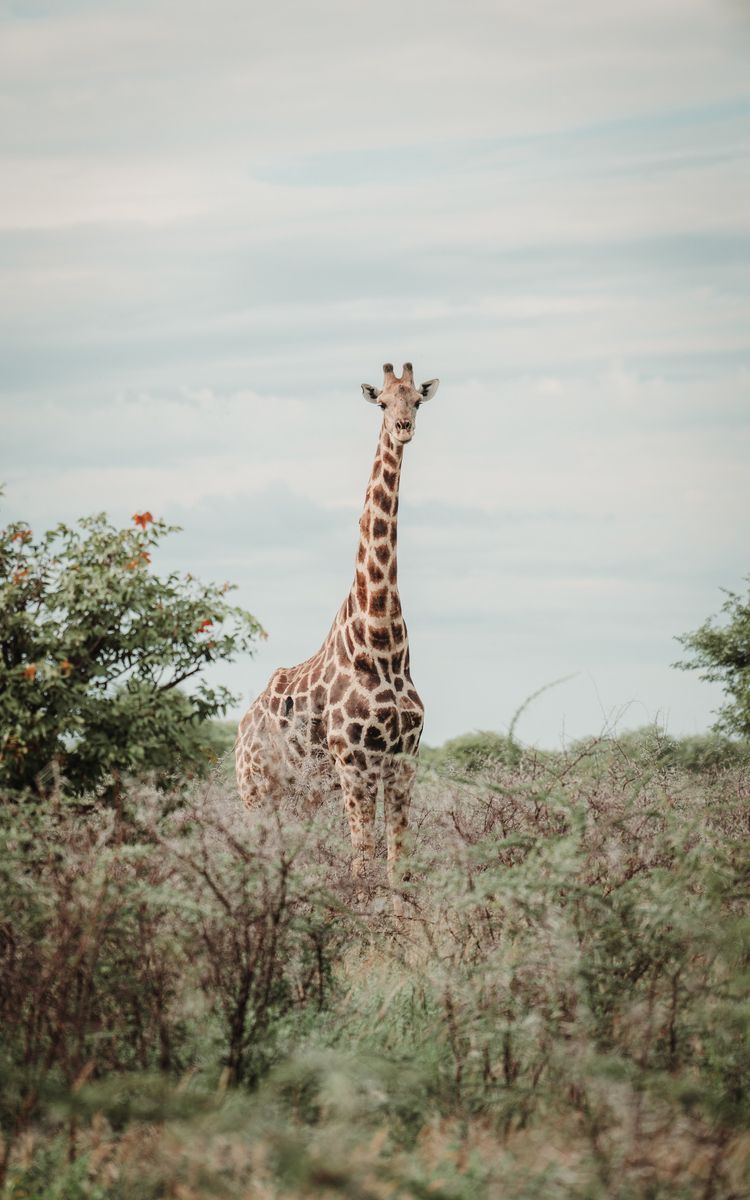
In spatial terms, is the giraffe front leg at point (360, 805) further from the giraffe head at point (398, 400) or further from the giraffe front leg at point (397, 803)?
the giraffe head at point (398, 400)

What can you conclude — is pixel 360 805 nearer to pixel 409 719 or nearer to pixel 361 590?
pixel 409 719

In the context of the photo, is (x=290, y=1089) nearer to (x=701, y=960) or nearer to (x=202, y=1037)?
(x=202, y=1037)

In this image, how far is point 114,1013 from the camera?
6703 mm

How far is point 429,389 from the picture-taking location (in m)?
11.4

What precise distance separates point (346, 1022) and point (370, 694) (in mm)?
A: 3952

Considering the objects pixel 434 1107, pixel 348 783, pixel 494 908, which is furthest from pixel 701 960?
pixel 348 783

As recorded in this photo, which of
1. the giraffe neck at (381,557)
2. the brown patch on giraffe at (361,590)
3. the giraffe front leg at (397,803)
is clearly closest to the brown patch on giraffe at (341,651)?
the giraffe neck at (381,557)

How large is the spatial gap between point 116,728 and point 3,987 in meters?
2.75

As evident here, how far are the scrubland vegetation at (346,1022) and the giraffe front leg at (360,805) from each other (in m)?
1.58

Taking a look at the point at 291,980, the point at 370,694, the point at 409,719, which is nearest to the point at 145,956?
the point at 291,980

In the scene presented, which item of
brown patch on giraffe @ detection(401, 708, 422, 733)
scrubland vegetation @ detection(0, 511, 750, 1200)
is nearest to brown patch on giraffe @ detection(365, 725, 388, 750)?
brown patch on giraffe @ detection(401, 708, 422, 733)

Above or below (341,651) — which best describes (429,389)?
above

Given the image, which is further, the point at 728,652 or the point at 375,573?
the point at 728,652

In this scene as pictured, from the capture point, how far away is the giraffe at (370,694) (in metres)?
10.8
